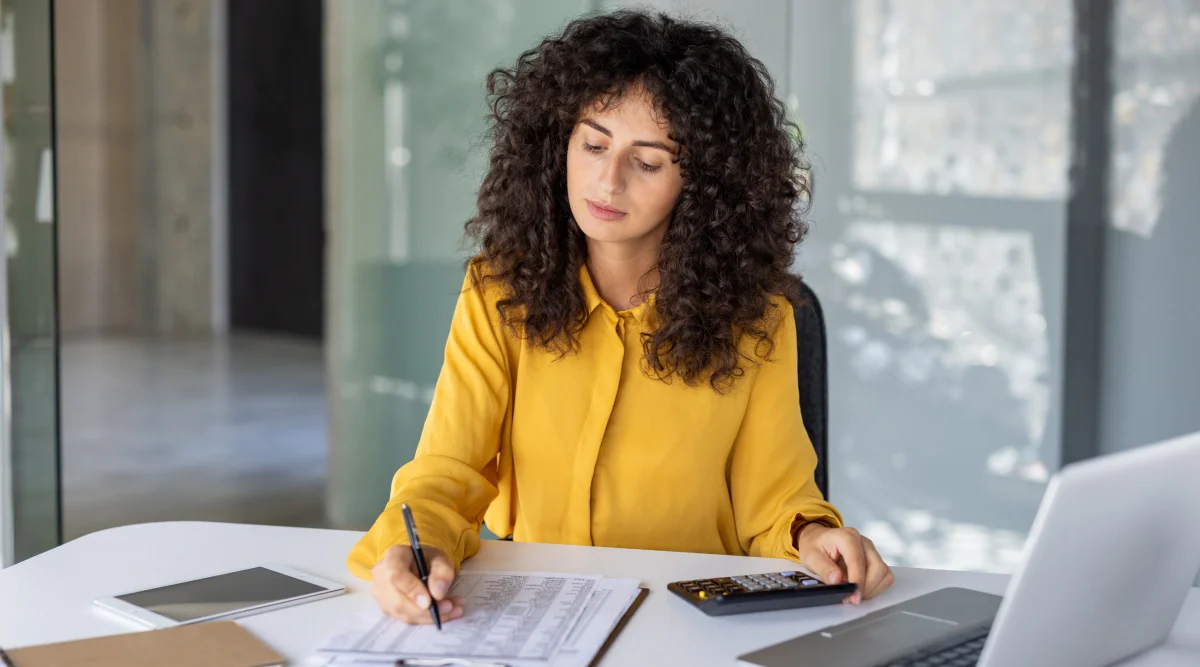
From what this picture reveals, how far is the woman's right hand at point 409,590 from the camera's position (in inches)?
46.8

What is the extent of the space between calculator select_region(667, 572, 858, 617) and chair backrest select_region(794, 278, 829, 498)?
57 centimetres

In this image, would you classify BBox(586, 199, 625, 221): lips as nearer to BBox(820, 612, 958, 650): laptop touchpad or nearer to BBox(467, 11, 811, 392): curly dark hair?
BBox(467, 11, 811, 392): curly dark hair

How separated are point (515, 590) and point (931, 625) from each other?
0.43m

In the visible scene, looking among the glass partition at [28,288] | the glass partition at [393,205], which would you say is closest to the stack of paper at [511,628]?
the glass partition at [28,288]

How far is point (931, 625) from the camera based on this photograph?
48.2 inches

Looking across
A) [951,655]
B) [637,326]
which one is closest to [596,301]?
[637,326]

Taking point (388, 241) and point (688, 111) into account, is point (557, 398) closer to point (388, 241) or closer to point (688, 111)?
point (688, 111)

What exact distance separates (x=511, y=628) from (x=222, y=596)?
13.0 inches

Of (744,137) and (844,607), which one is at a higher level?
(744,137)

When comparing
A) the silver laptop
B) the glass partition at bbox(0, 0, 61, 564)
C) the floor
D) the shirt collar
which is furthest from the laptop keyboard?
the floor

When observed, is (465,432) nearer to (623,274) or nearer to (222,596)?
(623,274)

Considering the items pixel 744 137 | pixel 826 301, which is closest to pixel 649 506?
pixel 744 137

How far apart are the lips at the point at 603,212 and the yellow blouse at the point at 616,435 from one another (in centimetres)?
14

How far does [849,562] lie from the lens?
52.7 inches
